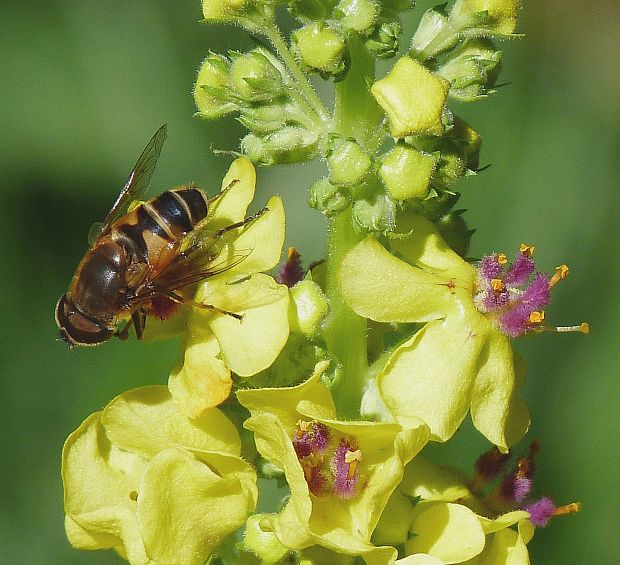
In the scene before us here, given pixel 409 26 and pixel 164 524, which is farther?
pixel 409 26

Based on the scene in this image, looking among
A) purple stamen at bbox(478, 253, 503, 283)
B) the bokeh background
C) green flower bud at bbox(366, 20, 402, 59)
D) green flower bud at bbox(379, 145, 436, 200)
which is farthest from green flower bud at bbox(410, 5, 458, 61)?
the bokeh background

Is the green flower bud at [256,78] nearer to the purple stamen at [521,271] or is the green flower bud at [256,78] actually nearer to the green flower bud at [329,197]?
the green flower bud at [329,197]

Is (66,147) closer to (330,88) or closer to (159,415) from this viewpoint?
(330,88)

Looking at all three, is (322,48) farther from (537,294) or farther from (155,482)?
(155,482)

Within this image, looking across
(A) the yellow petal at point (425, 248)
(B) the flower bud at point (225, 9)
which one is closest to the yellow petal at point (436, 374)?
(A) the yellow petal at point (425, 248)

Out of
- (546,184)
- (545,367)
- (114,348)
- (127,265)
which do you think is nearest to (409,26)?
(546,184)

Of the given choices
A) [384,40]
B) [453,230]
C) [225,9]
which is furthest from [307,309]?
[225,9]
